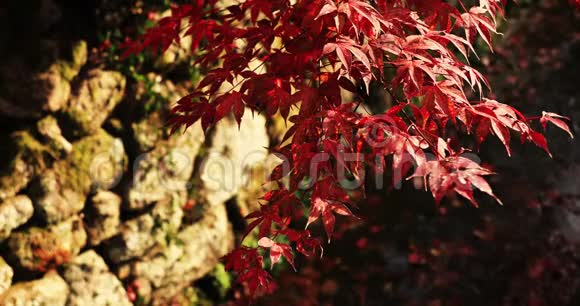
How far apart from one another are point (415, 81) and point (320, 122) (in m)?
0.45

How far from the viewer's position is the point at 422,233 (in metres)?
5.29

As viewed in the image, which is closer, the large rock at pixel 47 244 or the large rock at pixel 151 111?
the large rock at pixel 47 244

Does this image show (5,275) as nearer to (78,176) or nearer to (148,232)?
(78,176)

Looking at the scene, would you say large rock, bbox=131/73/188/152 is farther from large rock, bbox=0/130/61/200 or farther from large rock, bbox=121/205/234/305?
large rock, bbox=121/205/234/305

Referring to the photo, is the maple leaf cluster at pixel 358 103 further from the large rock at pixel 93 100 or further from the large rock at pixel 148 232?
the large rock at pixel 148 232

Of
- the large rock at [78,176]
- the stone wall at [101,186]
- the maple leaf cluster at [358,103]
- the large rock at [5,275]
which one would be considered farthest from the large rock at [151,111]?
the maple leaf cluster at [358,103]

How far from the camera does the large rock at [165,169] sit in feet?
13.6

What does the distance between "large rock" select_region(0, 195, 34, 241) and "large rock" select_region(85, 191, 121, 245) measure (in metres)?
0.42

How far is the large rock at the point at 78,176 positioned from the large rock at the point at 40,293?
0.37 meters

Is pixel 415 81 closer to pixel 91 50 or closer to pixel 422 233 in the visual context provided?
pixel 91 50

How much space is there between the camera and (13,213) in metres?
3.49

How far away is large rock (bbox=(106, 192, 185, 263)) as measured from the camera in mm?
4059

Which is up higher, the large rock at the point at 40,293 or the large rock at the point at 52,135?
the large rock at the point at 52,135

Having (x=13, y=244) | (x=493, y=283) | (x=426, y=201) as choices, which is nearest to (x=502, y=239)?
(x=493, y=283)
